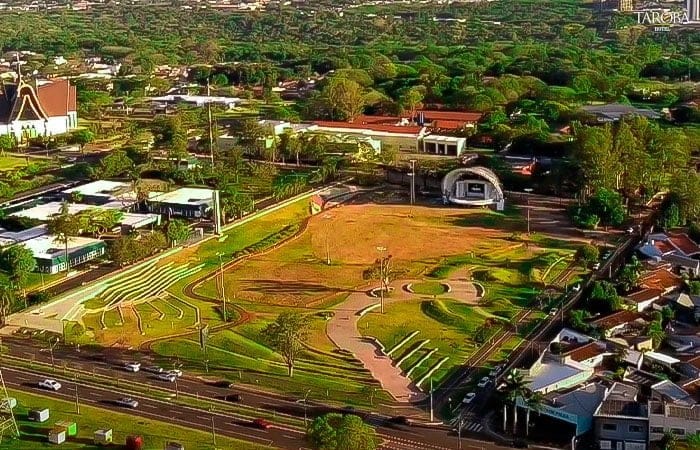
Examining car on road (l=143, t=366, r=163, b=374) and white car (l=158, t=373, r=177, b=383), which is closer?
white car (l=158, t=373, r=177, b=383)

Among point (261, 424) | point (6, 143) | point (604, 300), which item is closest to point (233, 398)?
point (261, 424)

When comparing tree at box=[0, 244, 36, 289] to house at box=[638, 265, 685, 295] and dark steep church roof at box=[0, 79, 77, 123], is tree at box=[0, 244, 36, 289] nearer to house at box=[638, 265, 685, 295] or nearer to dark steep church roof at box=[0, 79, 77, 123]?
house at box=[638, 265, 685, 295]

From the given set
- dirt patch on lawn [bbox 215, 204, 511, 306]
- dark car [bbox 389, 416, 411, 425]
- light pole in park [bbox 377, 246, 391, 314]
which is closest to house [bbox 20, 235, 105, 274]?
dirt patch on lawn [bbox 215, 204, 511, 306]

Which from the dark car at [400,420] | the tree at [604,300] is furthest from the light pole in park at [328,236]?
the dark car at [400,420]

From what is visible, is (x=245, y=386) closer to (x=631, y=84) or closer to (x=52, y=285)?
(x=52, y=285)

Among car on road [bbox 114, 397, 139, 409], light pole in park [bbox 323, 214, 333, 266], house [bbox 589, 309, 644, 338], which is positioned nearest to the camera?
car on road [bbox 114, 397, 139, 409]

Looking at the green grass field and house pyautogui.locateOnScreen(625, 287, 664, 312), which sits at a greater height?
house pyautogui.locateOnScreen(625, 287, 664, 312)

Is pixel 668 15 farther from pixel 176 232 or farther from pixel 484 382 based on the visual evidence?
pixel 484 382
